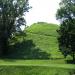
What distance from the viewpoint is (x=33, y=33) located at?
93.4 metres

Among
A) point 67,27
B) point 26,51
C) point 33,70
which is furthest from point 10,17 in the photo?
point 33,70

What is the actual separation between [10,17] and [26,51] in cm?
932

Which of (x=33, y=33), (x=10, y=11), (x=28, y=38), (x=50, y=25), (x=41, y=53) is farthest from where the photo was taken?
(x=50, y=25)

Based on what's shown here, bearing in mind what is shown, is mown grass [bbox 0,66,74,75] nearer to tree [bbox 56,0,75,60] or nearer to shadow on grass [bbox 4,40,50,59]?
tree [bbox 56,0,75,60]

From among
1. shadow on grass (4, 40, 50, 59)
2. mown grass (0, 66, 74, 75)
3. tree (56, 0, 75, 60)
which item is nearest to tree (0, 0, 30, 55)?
shadow on grass (4, 40, 50, 59)

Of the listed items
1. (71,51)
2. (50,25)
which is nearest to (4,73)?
(71,51)

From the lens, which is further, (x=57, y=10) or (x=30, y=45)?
(x=30, y=45)

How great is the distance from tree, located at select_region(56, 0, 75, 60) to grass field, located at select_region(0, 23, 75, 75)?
2.55 meters

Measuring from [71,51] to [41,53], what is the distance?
1044 cm

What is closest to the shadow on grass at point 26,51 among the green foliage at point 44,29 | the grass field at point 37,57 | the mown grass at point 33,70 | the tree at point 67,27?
the grass field at point 37,57

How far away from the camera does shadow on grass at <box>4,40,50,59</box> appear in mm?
69875

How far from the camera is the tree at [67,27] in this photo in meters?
63.7

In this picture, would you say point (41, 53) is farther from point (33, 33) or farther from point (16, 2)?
point (33, 33)

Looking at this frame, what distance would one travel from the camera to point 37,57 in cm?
6888
